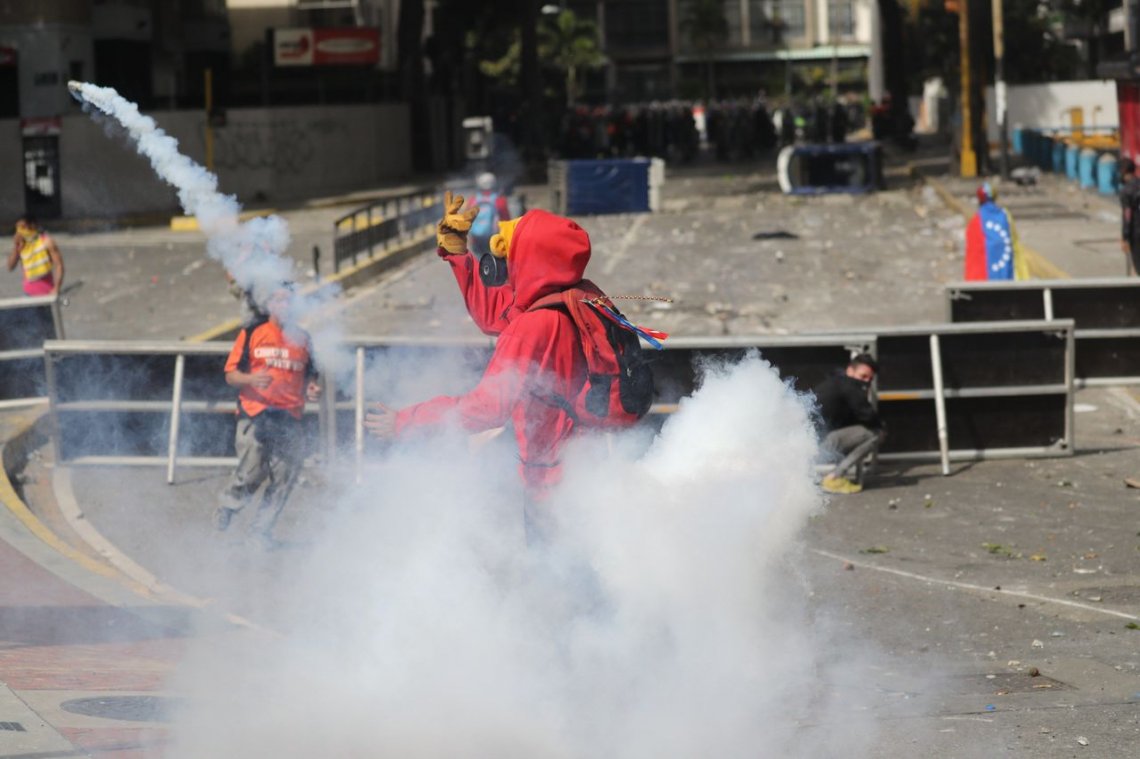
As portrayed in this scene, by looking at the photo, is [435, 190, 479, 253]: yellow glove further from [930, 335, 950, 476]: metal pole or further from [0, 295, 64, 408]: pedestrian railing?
[0, 295, 64, 408]: pedestrian railing

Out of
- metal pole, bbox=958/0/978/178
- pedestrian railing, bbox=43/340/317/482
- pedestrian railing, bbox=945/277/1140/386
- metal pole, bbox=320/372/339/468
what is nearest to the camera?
metal pole, bbox=320/372/339/468

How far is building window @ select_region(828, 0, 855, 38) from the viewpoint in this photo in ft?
413

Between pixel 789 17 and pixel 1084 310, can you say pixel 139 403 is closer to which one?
pixel 1084 310

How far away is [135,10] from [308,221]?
42.1ft

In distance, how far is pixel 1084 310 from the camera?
1628cm

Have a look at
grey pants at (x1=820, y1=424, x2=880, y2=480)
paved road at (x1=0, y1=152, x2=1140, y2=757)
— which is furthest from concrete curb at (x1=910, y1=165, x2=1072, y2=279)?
grey pants at (x1=820, y1=424, x2=880, y2=480)

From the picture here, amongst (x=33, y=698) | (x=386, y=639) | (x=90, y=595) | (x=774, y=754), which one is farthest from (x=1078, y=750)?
(x=90, y=595)

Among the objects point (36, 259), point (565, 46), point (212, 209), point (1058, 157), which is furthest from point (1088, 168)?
point (565, 46)

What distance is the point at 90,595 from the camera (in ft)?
30.9

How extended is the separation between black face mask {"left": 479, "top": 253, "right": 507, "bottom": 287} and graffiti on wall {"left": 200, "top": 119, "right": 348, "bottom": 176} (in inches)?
1559

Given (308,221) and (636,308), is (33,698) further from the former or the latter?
(308,221)

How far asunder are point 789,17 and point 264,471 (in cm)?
11942

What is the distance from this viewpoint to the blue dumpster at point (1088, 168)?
40.6m

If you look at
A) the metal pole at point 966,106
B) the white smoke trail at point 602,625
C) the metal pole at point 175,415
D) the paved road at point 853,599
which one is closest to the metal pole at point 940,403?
the paved road at point 853,599
